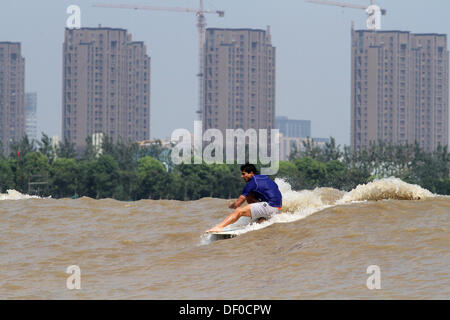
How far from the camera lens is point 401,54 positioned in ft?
525

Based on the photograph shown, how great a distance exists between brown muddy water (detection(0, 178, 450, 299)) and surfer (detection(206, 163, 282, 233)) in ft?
0.87

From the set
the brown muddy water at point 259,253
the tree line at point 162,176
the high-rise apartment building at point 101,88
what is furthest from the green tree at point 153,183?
the high-rise apartment building at point 101,88

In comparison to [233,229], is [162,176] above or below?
below

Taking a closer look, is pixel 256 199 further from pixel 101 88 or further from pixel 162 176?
pixel 101 88

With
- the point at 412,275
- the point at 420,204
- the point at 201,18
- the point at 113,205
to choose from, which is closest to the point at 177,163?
the point at 113,205

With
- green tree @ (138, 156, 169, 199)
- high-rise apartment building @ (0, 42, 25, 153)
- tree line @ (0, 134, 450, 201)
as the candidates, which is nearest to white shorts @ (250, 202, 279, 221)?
tree line @ (0, 134, 450, 201)

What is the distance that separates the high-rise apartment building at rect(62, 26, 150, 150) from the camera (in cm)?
15638

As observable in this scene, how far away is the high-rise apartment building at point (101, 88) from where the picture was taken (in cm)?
15638

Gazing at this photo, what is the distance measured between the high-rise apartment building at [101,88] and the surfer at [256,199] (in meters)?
140

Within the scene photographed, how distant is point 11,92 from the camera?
183250 mm

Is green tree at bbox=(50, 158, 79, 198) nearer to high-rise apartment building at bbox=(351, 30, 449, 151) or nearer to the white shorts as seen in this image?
the white shorts

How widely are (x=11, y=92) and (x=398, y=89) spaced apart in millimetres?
83625

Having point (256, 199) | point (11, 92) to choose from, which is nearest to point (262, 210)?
point (256, 199)
